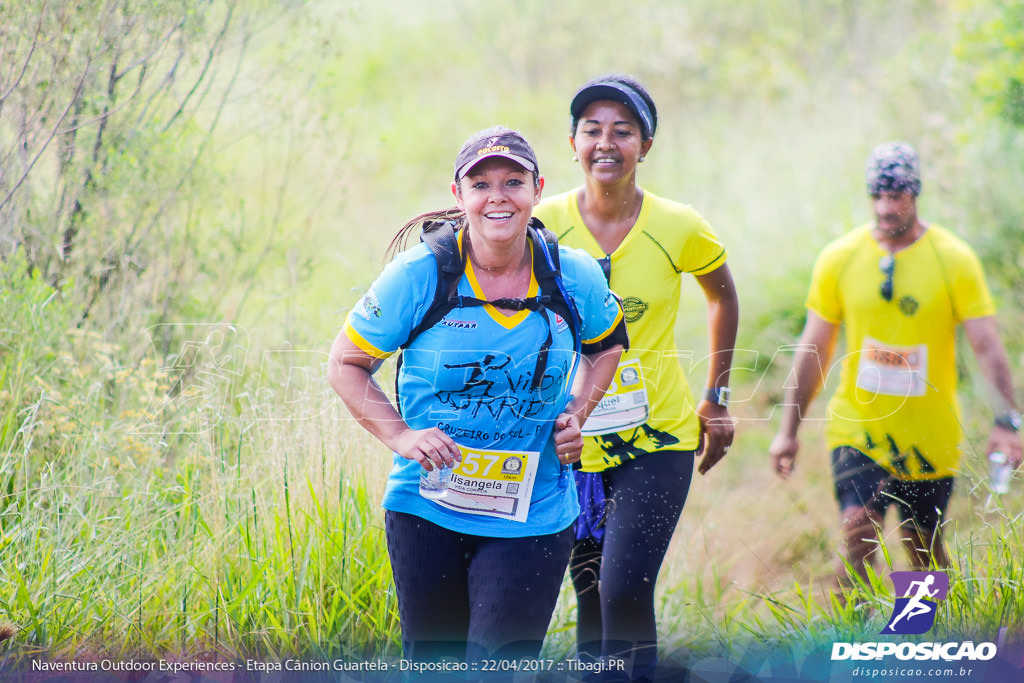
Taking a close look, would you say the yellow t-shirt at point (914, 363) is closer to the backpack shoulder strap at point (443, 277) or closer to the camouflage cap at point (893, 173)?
the camouflage cap at point (893, 173)

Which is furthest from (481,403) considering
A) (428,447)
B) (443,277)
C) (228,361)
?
(228,361)

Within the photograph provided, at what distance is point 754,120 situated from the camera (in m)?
11.7

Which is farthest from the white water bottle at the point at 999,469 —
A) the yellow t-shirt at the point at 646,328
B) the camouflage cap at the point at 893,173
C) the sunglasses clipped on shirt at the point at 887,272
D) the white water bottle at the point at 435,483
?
the white water bottle at the point at 435,483

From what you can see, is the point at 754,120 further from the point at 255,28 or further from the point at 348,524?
the point at 348,524

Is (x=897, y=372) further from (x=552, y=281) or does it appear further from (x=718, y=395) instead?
(x=552, y=281)

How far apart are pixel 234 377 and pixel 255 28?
6.83ft

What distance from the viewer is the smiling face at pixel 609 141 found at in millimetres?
3486

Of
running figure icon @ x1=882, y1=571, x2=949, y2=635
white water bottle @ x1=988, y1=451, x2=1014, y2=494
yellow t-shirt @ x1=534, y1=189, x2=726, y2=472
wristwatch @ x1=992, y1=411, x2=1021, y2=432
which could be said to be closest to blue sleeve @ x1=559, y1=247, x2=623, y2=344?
yellow t-shirt @ x1=534, y1=189, x2=726, y2=472

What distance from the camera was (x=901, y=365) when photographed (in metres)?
4.20

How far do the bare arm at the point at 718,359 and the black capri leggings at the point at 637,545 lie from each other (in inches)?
12.2

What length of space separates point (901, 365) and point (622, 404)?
1.46 m

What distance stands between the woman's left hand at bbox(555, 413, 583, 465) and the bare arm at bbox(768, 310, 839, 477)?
1.79 m

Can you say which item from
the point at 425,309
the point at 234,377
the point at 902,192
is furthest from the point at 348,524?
the point at 902,192

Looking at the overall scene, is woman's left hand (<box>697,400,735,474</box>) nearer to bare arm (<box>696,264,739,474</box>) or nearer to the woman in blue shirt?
bare arm (<box>696,264,739,474</box>)
